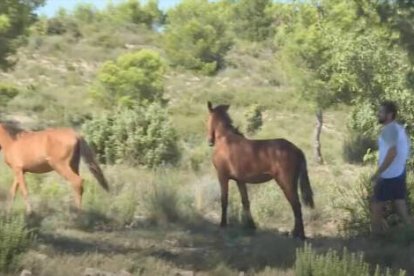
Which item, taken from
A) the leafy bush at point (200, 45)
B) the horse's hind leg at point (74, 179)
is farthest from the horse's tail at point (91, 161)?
the leafy bush at point (200, 45)

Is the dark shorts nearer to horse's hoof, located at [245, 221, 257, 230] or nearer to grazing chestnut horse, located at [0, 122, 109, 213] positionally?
horse's hoof, located at [245, 221, 257, 230]

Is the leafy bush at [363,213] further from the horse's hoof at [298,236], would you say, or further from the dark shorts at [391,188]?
the dark shorts at [391,188]

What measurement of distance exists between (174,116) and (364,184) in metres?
27.4

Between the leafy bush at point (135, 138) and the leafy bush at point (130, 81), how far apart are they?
34.8ft

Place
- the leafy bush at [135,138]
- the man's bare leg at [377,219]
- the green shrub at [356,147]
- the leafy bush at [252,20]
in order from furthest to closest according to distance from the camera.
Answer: the leafy bush at [252,20], the green shrub at [356,147], the leafy bush at [135,138], the man's bare leg at [377,219]

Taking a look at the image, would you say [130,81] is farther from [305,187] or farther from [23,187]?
[305,187]

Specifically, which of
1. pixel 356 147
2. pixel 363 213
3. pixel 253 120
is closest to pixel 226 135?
pixel 363 213

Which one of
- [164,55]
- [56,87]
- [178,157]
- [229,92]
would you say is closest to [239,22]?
[164,55]

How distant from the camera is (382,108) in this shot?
1053 cm

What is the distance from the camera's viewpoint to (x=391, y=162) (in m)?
10.4

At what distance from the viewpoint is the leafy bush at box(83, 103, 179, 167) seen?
2222cm

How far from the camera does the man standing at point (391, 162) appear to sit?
10461mm

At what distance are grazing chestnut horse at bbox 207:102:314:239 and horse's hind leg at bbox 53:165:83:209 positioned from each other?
6.93ft

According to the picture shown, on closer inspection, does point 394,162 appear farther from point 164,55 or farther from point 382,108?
point 164,55
